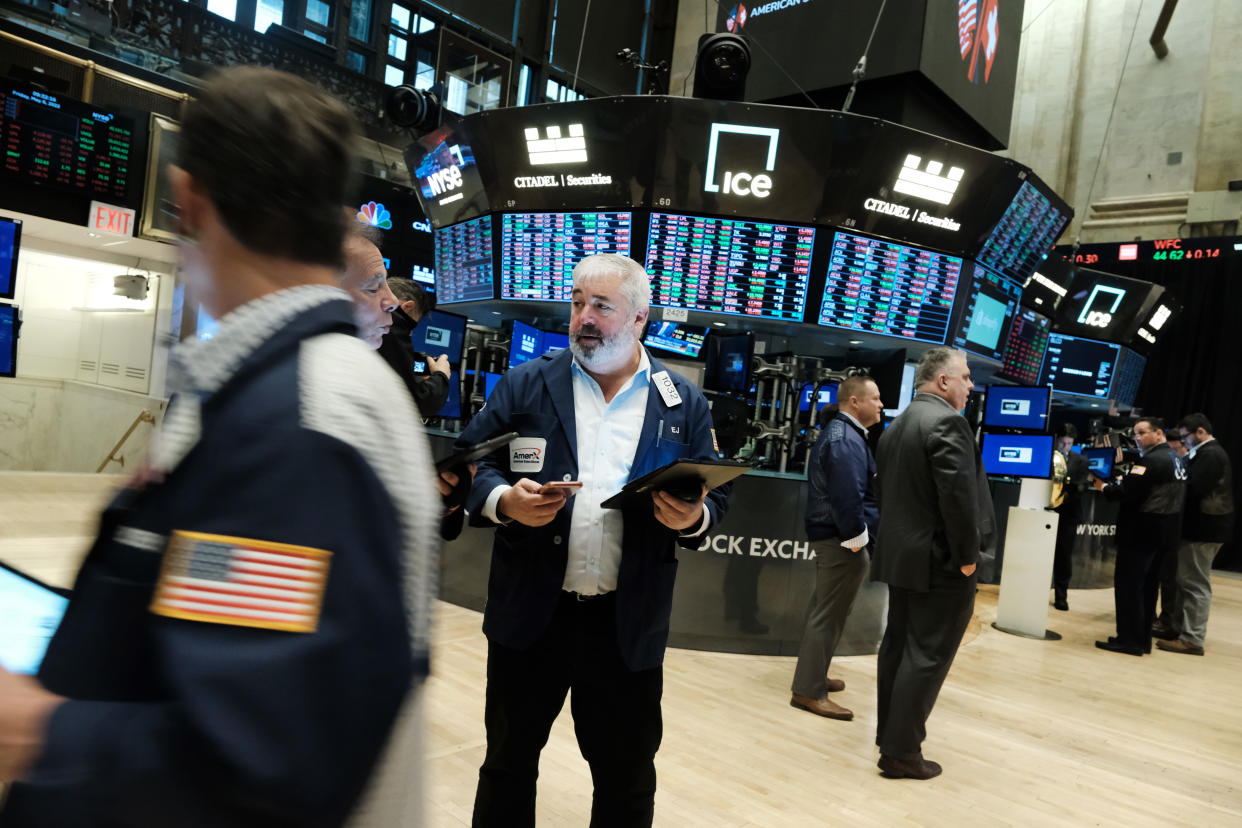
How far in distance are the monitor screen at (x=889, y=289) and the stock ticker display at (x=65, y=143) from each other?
6.61 meters

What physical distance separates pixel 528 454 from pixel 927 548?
2.04 m

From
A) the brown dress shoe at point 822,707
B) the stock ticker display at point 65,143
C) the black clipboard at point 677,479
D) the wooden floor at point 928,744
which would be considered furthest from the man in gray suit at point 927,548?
the stock ticker display at point 65,143

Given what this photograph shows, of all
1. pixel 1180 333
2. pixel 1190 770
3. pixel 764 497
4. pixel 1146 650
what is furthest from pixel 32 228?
pixel 1180 333

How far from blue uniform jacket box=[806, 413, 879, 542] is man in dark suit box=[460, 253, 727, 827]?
6.83 ft

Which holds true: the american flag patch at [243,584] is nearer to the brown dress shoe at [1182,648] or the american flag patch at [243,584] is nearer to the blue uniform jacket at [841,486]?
the blue uniform jacket at [841,486]

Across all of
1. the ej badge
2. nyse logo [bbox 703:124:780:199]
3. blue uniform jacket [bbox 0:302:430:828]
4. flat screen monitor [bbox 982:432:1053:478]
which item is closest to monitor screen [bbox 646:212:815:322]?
nyse logo [bbox 703:124:780:199]

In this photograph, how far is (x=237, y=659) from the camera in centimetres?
52

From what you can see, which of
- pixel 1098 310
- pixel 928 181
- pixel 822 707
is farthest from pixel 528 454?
pixel 1098 310

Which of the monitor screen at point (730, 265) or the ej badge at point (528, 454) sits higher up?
the monitor screen at point (730, 265)

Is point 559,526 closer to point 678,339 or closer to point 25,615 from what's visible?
point 25,615

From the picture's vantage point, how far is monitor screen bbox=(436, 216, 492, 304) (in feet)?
20.5

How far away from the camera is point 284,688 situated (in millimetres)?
530

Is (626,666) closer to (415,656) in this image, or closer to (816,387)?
(415,656)

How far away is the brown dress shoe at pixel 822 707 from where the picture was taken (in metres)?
3.91
